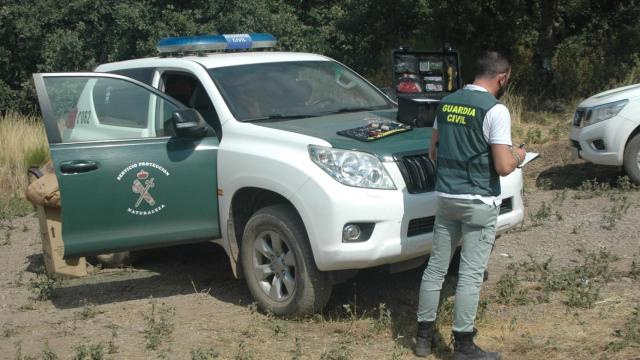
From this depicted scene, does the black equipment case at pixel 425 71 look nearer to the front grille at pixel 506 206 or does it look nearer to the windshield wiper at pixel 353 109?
the windshield wiper at pixel 353 109

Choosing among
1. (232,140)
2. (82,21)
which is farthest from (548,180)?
(82,21)

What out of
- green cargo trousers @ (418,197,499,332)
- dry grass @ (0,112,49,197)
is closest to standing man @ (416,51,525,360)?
green cargo trousers @ (418,197,499,332)

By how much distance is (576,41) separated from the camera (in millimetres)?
15570

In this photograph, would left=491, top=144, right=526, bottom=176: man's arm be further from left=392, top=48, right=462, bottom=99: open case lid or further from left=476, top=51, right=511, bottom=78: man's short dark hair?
left=392, top=48, right=462, bottom=99: open case lid

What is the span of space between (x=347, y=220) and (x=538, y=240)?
2.86 m

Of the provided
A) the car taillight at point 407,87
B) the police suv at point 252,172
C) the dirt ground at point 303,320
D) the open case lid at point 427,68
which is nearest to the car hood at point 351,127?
the police suv at point 252,172

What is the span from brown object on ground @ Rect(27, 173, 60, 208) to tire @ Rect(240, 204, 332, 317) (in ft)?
5.07

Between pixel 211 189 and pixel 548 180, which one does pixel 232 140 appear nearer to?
pixel 211 189

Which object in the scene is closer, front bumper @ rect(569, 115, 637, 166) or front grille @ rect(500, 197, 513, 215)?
front grille @ rect(500, 197, 513, 215)

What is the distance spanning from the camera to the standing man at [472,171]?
4.64m

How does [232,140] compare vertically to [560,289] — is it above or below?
above

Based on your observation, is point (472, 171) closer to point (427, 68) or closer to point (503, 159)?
point (503, 159)

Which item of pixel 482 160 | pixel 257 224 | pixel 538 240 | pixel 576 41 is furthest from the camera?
pixel 576 41

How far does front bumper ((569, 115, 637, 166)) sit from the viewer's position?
29.7 ft
